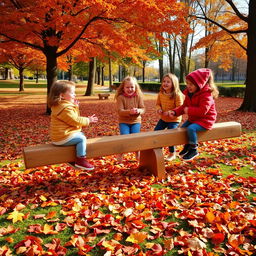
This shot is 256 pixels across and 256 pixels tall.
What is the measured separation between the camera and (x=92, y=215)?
9.27ft

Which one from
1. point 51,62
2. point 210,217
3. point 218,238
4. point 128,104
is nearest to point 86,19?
point 51,62

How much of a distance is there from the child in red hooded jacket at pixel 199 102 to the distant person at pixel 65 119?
1700mm

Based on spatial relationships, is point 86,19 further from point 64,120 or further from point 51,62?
point 64,120

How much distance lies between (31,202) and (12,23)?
869cm

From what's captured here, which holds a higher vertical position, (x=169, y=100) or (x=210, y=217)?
(x=169, y=100)

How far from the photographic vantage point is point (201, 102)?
12.4 feet

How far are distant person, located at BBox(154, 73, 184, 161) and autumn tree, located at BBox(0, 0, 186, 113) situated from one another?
487 cm

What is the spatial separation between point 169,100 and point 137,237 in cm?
267

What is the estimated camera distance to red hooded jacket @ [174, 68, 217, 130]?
12.3 feet

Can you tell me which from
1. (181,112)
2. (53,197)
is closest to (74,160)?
(53,197)

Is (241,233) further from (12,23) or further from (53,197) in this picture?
(12,23)

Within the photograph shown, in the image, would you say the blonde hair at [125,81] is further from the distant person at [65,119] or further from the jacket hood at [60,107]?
the jacket hood at [60,107]

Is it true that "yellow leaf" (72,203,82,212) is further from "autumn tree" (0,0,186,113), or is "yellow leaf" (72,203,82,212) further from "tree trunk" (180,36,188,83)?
"tree trunk" (180,36,188,83)

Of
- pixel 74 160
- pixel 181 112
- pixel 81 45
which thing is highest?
pixel 81 45
